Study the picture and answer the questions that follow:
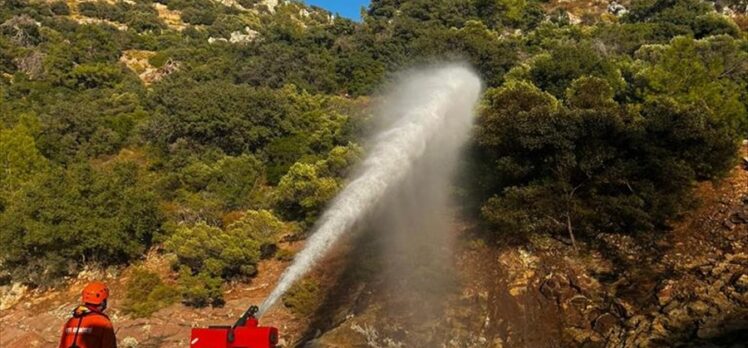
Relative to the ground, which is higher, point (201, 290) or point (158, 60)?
point (158, 60)

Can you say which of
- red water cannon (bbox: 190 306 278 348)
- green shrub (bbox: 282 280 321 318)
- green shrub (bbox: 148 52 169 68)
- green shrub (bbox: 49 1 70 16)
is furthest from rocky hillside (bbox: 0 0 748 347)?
green shrub (bbox: 49 1 70 16)

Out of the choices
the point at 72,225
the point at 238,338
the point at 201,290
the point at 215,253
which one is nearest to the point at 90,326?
the point at 238,338

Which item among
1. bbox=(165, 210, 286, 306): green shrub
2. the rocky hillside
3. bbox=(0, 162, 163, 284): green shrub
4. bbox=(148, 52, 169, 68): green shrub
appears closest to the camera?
the rocky hillside

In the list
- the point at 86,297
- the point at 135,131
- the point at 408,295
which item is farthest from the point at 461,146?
the point at 135,131

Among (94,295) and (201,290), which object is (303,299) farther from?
(94,295)

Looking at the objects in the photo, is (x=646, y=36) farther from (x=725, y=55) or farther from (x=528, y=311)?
(x=528, y=311)

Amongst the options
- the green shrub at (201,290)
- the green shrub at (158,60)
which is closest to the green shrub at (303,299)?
the green shrub at (201,290)

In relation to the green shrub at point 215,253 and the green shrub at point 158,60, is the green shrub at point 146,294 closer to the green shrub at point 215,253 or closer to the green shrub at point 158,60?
the green shrub at point 215,253

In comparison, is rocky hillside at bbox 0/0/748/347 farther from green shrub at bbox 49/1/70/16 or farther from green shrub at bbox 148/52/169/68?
green shrub at bbox 49/1/70/16
